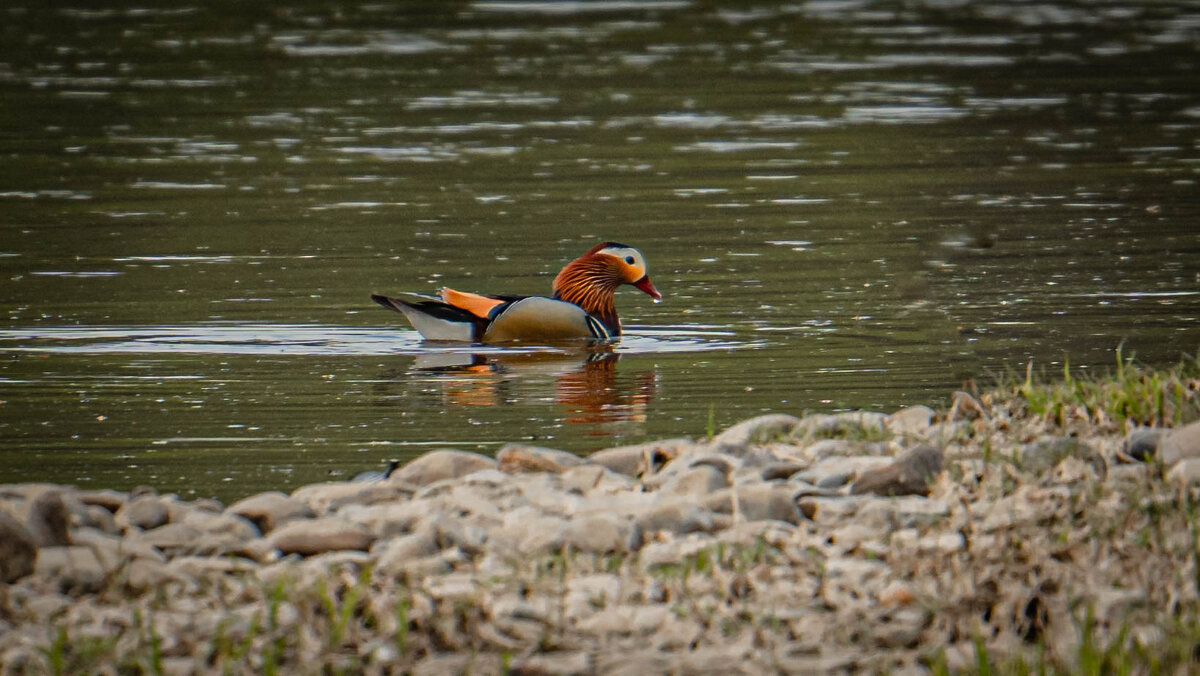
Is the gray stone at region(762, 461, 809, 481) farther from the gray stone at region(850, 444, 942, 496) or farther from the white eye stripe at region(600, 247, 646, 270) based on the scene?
the white eye stripe at region(600, 247, 646, 270)

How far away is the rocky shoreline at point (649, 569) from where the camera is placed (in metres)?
5.75

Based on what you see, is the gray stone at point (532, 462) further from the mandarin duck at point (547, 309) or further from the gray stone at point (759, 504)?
the mandarin duck at point (547, 309)

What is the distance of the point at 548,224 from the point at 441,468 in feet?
33.9

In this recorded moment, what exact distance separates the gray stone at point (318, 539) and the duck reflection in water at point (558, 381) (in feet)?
10.7

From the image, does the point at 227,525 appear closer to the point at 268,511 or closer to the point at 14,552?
the point at 268,511

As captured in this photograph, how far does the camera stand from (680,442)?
8422 mm

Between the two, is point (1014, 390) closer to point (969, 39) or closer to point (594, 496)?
point (594, 496)

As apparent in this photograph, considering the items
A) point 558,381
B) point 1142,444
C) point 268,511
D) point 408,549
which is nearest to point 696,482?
point 408,549

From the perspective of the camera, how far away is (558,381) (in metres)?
11.8

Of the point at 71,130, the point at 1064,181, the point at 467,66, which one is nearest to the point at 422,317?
the point at 1064,181

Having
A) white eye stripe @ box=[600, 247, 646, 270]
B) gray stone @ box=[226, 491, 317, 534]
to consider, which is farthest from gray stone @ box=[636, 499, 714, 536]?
white eye stripe @ box=[600, 247, 646, 270]

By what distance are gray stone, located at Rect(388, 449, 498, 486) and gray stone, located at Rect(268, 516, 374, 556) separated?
3.76 ft

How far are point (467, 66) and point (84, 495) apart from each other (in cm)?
2514

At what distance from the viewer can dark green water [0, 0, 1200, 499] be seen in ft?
35.3
